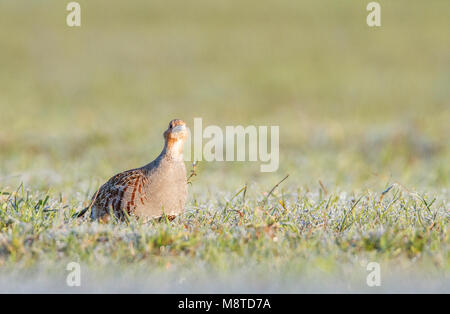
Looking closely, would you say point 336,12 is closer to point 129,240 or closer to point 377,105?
point 377,105

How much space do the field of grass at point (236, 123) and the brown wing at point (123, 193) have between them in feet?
0.70

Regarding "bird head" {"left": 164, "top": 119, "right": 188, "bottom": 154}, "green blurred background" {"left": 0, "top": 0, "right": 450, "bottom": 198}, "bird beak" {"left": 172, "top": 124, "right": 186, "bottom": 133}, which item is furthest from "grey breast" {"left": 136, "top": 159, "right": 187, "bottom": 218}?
"green blurred background" {"left": 0, "top": 0, "right": 450, "bottom": 198}

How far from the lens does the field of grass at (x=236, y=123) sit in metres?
3.83

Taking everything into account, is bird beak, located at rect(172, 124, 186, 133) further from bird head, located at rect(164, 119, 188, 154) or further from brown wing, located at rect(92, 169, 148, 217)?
brown wing, located at rect(92, 169, 148, 217)

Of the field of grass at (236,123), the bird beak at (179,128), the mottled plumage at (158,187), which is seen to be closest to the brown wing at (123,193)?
the mottled plumage at (158,187)

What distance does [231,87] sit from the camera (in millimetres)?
17297

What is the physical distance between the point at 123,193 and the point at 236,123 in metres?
8.12

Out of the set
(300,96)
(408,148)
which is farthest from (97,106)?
(408,148)

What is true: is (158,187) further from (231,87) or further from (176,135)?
(231,87)

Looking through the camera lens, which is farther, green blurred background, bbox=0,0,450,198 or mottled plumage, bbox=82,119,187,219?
green blurred background, bbox=0,0,450,198

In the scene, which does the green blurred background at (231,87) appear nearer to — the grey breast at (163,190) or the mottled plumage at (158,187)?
the mottled plumage at (158,187)

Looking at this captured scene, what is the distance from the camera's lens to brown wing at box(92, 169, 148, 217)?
14.2 feet

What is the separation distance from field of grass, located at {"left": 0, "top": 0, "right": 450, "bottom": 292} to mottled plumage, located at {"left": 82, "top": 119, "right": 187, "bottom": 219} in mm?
135

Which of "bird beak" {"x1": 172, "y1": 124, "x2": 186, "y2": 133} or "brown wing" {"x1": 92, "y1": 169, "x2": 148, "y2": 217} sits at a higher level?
"bird beak" {"x1": 172, "y1": 124, "x2": 186, "y2": 133}
